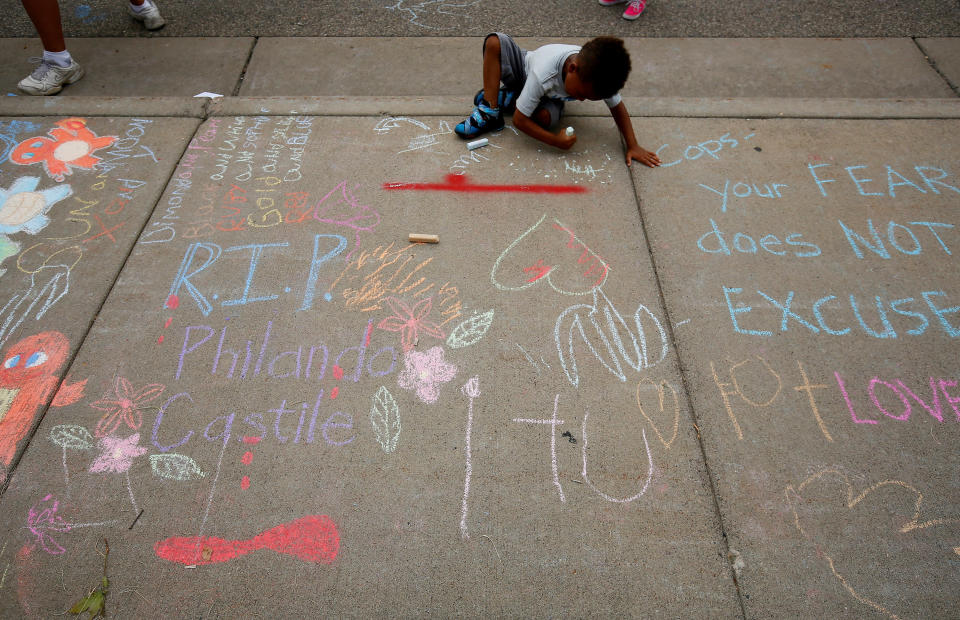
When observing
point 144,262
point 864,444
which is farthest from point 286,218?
point 864,444

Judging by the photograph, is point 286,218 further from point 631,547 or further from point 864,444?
point 864,444

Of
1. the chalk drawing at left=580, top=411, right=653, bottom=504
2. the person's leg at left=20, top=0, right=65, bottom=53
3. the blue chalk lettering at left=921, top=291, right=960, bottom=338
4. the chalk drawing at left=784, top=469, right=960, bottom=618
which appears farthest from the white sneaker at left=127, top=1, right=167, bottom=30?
the blue chalk lettering at left=921, top=291, right=960, bottom=338

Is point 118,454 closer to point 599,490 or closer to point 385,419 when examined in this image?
point 385,419

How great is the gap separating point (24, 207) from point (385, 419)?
2.45 m

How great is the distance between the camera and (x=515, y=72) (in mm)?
3332

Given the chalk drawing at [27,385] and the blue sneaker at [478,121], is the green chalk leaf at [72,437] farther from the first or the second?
the blue sneaker at [478,121]

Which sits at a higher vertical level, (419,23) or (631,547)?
(419,23)

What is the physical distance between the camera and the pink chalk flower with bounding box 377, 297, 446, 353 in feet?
8.00

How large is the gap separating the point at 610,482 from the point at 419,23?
13.1ft

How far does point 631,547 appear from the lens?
6.22ft

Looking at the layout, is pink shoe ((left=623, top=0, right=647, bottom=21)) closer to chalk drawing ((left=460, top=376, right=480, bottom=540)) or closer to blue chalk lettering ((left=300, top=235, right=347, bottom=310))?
blue chalk lettering ((left=300, top=235, right=347, bottom=310))

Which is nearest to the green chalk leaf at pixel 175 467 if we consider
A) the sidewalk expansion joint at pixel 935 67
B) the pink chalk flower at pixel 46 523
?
the pink chalk flower at pixel 46 523

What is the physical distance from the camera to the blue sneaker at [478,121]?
Result: 3.28m

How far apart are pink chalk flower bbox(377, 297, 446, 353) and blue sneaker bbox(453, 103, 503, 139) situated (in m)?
1.26
